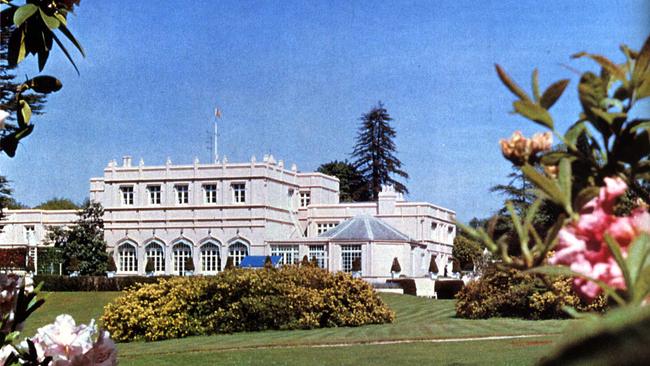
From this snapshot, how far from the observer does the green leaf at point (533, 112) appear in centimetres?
68

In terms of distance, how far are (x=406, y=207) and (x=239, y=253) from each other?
9.58m

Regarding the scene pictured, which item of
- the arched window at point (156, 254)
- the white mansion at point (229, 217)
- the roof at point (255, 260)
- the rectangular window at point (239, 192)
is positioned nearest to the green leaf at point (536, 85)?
the roof at point (255, 260)

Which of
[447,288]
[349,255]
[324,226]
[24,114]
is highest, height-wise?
[324,226]

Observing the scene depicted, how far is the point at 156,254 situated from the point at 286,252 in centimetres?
780

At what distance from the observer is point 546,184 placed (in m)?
0.65

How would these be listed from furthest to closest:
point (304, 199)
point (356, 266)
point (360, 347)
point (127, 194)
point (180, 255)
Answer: point (304, 199)
point (127, 194)
point (180, 255)
point (356, 266)
point (360, 347)

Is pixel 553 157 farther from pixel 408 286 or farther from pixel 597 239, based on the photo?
pixel 408 286

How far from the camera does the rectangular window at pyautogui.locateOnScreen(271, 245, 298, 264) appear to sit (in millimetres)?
44438

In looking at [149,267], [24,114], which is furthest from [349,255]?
[24,114]

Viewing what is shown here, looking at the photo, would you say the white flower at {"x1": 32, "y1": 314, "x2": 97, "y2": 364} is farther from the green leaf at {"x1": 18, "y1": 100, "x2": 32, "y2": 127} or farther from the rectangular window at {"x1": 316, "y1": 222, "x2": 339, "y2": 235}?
the rectangular window at {"x1": 316, "y1": 222, "x2": 339, "y2": 235}

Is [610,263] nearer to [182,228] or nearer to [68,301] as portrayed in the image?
[68,301]

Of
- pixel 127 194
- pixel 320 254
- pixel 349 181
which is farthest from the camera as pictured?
pixel 349 181

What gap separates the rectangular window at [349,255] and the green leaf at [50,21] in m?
Result: 40.8

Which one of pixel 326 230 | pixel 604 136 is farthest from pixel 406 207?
pixel 604 136
